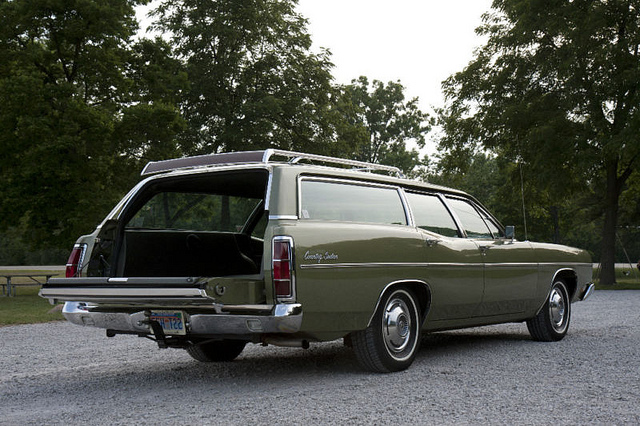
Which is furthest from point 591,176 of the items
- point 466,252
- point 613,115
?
point 466,252

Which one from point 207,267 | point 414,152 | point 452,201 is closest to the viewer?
A: point 207,267

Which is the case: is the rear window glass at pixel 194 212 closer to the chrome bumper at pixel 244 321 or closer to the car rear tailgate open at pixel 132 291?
the car rear tailgate open at pixel 132 291

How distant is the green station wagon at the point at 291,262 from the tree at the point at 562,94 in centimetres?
1675

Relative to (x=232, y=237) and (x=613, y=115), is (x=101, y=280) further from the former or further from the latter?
(x=613, y=115)

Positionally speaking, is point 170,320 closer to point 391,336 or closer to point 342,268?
point 342,268

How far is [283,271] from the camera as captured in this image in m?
5.57

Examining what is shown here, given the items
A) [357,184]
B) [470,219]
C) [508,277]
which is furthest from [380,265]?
[508,277]

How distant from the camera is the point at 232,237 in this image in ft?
24.3

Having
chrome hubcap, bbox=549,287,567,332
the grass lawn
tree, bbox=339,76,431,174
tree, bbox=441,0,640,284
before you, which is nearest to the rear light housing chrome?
chrome hubcap, bbox=549,287,567,332

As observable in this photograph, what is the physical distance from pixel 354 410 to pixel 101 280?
2319mm

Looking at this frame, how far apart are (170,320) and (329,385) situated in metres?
1.35

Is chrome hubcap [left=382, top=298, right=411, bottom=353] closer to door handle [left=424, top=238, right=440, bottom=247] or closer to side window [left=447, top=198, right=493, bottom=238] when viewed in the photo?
door handle [left=424, top=238, right=440, bottom=247]

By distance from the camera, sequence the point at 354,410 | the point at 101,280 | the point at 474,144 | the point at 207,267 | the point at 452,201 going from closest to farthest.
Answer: the point at 354,410
the point at 101,280
the point at 207,267
the point at 452,201
the point at 474,144

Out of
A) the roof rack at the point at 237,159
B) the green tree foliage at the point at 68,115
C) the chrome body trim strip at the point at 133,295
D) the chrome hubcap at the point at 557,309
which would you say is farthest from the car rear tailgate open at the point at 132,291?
the green tree foliage at the point at 68,115
